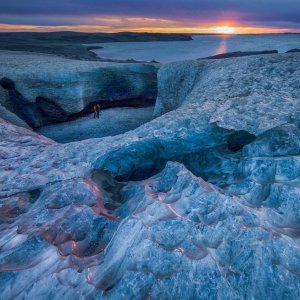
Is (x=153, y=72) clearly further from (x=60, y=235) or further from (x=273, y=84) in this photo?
(x=60, y=235)

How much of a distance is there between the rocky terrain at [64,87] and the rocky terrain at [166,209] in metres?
8.15

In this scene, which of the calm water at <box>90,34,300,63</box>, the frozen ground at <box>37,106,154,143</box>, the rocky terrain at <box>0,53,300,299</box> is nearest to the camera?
→ the rocky terrain at <box>0,53,300,299</box>

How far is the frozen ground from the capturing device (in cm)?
1410

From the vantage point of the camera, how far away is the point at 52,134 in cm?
1428

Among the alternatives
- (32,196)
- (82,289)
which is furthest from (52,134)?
(82,289)

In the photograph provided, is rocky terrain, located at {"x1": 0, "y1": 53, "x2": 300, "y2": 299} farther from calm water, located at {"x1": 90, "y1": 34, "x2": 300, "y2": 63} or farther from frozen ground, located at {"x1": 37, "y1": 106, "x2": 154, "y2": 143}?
calm water, located at {"x1": 90, "y1": 34, "x2": 300, "y2": 63}

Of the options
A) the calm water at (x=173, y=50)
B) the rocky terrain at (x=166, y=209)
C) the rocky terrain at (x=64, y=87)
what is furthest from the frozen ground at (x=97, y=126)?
the calm water at (x=173, y=50)

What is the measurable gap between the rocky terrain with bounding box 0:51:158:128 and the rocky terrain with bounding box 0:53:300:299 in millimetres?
8147

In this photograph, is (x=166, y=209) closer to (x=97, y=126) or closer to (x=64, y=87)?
(x=97, y=126)

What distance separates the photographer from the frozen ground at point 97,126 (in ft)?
46.3

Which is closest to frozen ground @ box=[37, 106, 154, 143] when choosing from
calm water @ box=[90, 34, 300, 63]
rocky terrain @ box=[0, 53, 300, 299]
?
rocky terrain @ box=[0, 53, 300, 299]

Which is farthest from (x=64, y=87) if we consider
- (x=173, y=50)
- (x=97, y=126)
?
(x=173, y=50)

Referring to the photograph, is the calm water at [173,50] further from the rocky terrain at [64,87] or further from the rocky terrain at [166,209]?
the rocky terrain at [166,209]

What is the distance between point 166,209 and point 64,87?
12.7m
